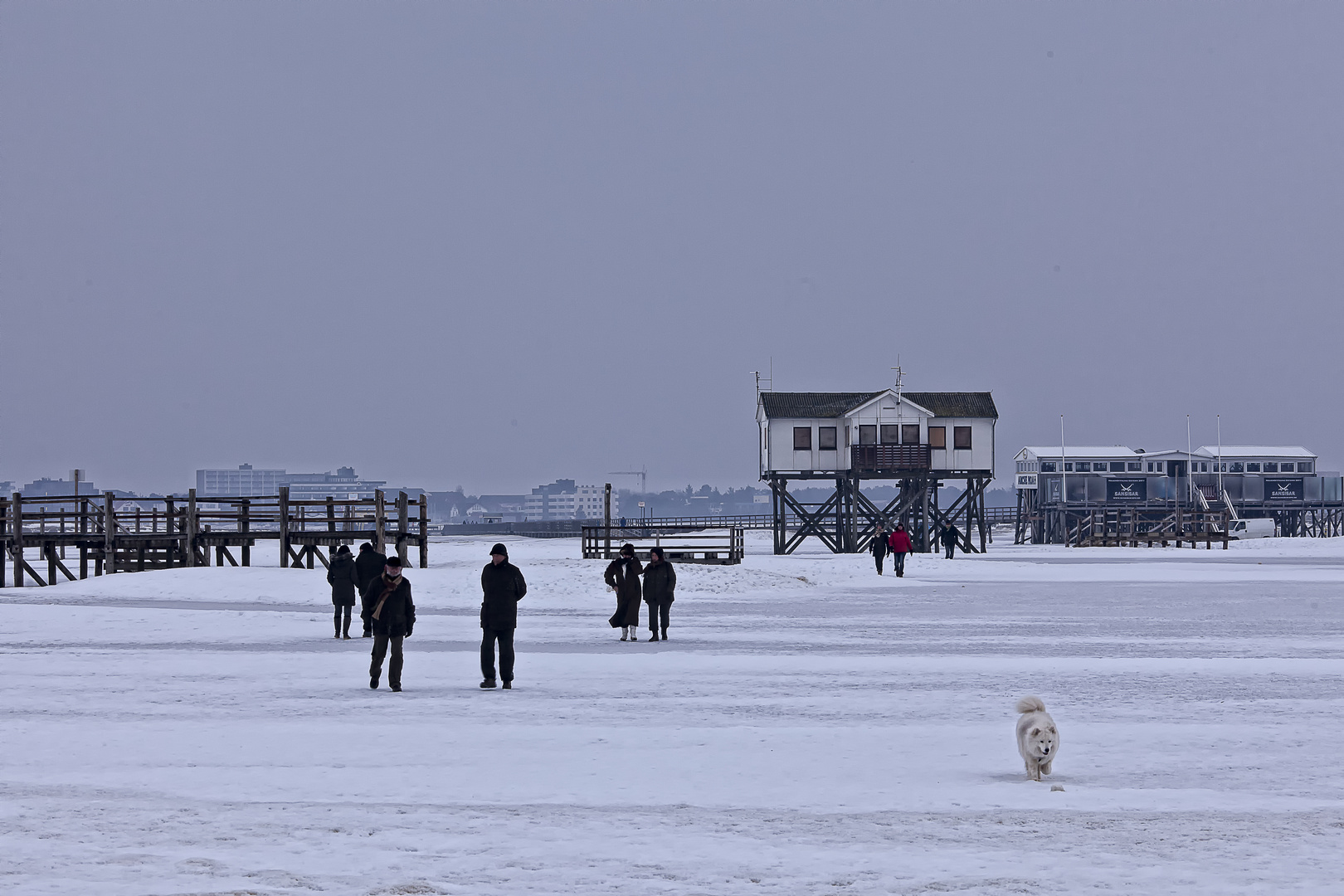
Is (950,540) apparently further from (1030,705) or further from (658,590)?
(1030,705)

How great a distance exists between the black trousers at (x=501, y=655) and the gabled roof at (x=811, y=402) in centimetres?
4898

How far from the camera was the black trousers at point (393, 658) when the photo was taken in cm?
1505

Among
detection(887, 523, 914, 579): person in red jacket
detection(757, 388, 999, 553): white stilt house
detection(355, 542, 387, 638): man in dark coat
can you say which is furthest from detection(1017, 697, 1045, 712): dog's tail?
detection(757, 388, 999, 553): white stilt house

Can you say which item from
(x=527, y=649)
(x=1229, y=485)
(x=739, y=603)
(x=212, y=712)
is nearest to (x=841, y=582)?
(x=739, y=603)

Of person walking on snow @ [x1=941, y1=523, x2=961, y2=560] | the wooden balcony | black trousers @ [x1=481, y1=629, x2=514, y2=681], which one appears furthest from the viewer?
the wooden balcony

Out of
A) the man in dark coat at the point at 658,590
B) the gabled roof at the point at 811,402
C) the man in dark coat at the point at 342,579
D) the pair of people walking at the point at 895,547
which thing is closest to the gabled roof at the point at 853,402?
the gabled roof at the point at 811,402

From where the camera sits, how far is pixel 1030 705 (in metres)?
10.1

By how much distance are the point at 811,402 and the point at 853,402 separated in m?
1.91

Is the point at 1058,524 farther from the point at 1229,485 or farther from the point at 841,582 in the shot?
the point at 841,582

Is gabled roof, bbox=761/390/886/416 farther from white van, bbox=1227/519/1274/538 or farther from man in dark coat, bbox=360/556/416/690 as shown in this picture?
man in dark coat, bbox=360/556/416/690

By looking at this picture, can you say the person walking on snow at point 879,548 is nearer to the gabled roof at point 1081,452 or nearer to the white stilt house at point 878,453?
the white stilt house at point 878,453

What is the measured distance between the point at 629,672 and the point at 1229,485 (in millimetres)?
99402

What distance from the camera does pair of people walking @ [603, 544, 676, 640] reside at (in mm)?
20969

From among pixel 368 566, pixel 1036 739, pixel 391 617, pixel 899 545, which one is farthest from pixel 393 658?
pixel 899 545
